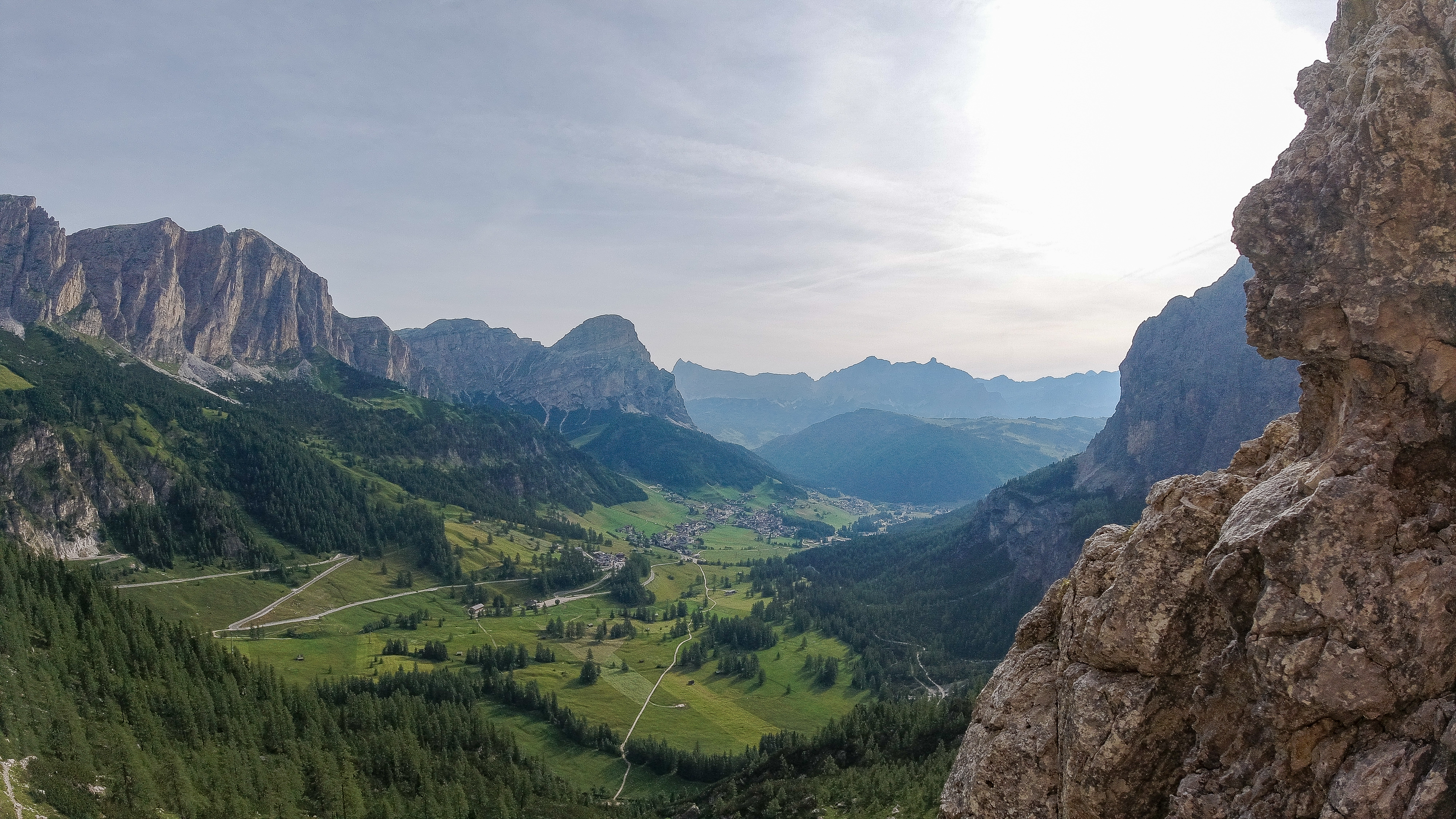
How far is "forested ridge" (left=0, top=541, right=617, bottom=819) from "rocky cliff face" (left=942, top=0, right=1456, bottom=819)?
81766mm

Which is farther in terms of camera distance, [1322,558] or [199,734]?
[199,734]

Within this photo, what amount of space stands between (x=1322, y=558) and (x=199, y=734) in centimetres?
12285

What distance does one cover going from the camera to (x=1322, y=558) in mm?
15719

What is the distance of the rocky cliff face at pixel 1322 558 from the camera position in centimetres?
1487

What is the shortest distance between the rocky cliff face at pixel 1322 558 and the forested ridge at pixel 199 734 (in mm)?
81766

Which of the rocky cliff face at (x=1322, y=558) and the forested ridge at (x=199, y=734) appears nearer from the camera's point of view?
the rocky cliff face at (x=1322, y=558)

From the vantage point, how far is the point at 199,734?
9344 centimetres

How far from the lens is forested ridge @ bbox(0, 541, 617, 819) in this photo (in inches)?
2758

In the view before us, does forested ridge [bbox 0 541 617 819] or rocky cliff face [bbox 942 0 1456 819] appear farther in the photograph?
forested ridge [bbox 0 541 617 819]

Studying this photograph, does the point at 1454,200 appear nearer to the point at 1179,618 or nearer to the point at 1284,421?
the point at 1284,421

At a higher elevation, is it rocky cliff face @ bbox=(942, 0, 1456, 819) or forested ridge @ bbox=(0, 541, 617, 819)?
rocky cliff face @ bbox=(942, 0, 1456, 819)

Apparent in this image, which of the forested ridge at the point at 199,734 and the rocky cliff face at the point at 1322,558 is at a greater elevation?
the rocky cliff face at the point at 1322,558

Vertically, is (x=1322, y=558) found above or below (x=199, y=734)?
above

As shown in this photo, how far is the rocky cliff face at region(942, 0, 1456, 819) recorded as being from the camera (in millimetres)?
14867
